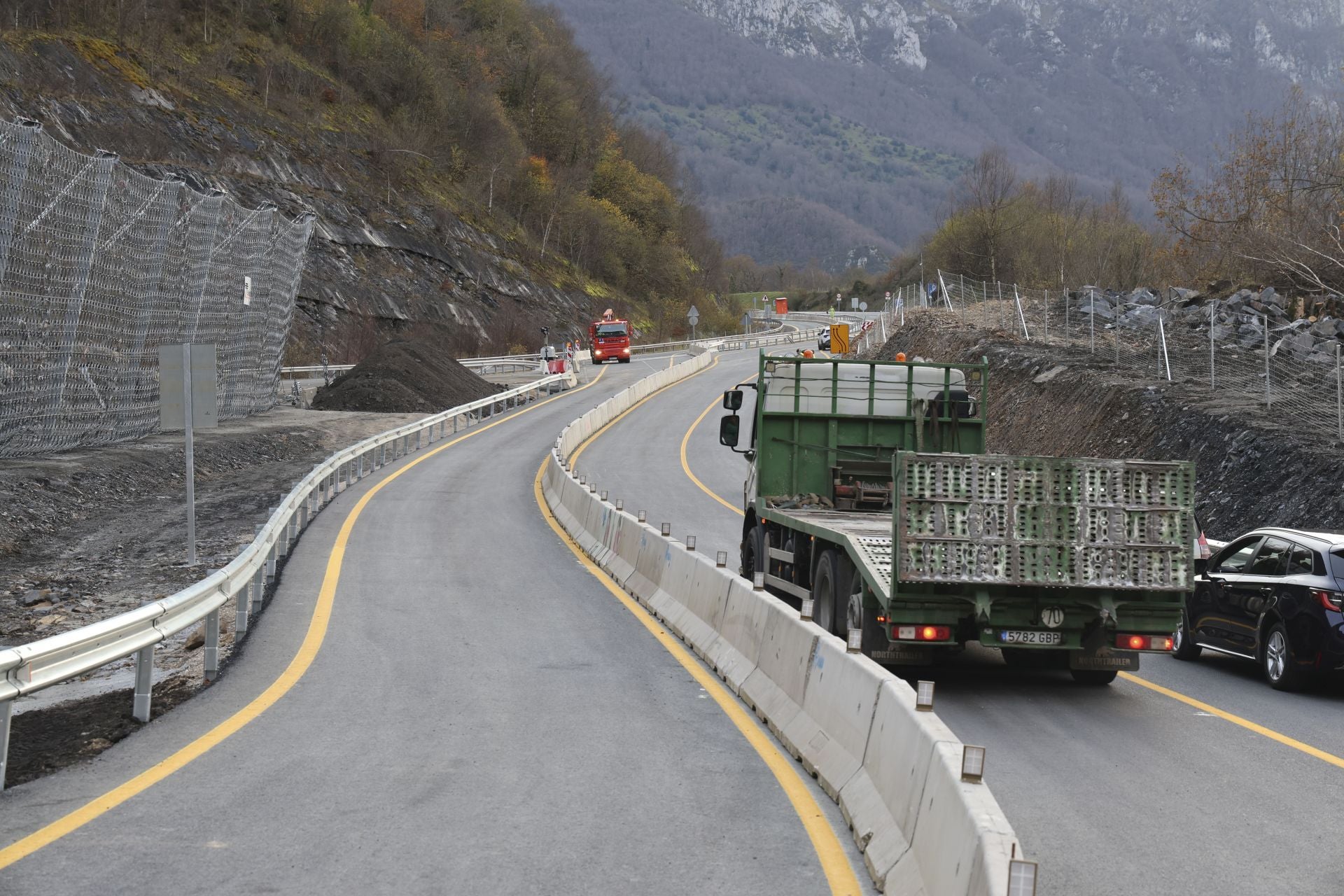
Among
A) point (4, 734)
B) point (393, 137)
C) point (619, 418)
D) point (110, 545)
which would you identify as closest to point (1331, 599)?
point (4, 734)

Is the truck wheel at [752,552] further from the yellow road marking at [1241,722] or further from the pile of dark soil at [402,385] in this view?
the pile of dark soil at [402,385]

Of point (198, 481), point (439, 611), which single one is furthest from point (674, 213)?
point (439, 611)

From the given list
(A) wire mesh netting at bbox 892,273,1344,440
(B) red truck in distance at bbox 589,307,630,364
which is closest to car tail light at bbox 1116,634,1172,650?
(A) wire mesh netting at bbox 892,273,1344,440

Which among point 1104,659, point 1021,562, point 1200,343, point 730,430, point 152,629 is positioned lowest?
point 1104,659

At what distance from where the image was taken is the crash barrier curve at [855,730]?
5.37 meters

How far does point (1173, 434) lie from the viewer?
24.1 metres

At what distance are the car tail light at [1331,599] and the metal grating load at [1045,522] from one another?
204 centimetres

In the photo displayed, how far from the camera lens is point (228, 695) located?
10570 mm

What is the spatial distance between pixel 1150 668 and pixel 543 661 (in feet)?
19.8

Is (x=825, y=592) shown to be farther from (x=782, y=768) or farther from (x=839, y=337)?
(x=839, y=337)

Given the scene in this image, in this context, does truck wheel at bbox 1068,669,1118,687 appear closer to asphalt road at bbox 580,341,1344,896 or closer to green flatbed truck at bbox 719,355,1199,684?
green flatbed truck at bbox 719,355,1199,684

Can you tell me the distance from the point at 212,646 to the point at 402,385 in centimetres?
3769

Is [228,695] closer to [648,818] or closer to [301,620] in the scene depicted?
[301,620]

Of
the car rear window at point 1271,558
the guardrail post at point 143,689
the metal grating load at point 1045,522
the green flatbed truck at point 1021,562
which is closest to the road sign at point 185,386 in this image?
the guardrail post at point 143,689
